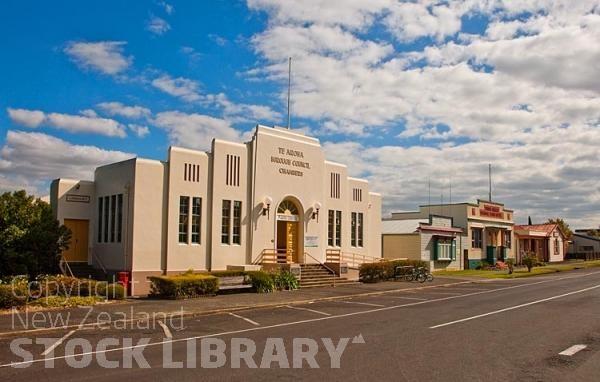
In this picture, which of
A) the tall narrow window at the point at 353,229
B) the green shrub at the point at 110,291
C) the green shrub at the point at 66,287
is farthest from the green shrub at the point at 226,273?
the tall narrow window at the point at 353,229

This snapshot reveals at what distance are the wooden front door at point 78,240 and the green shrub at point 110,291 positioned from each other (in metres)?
6.55

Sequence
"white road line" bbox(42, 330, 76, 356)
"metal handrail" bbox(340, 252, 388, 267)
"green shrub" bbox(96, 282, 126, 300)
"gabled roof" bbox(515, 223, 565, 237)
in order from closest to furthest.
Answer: "white road line" bbox(42, 330, 76, 356) < "green shrub" bbox(96, 282, 126, 300) < "metal handrail" bbox(340, 252, 388, 267) < "gabled roof" bbox(515, 223, 565, 237)

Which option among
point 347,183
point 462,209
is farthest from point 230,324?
point 462,209

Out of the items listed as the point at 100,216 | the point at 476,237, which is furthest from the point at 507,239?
the point at 100,216

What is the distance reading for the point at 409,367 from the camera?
940cm

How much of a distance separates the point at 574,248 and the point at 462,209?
44868 millimetres

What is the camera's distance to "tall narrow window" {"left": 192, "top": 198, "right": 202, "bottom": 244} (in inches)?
1013

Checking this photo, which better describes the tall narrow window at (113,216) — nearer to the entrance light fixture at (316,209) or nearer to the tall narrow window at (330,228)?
the entrance light fixture at (316,209)

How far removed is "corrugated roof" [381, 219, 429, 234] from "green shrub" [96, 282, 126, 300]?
29.2m

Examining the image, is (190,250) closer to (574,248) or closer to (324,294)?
(324,294)

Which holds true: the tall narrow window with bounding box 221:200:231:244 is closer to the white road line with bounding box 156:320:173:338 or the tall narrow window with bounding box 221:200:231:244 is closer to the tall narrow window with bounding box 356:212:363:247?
the tall narrow window with bounding box 356:212:363:247

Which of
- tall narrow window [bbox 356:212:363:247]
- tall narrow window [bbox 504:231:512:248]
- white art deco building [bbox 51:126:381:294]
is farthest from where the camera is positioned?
tall narrow window [bbox 504:231:512:248]

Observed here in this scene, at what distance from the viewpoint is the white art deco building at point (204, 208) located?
24172 mm

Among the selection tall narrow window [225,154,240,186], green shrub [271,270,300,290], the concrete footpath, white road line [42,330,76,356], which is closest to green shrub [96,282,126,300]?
A: the concrete footpath
